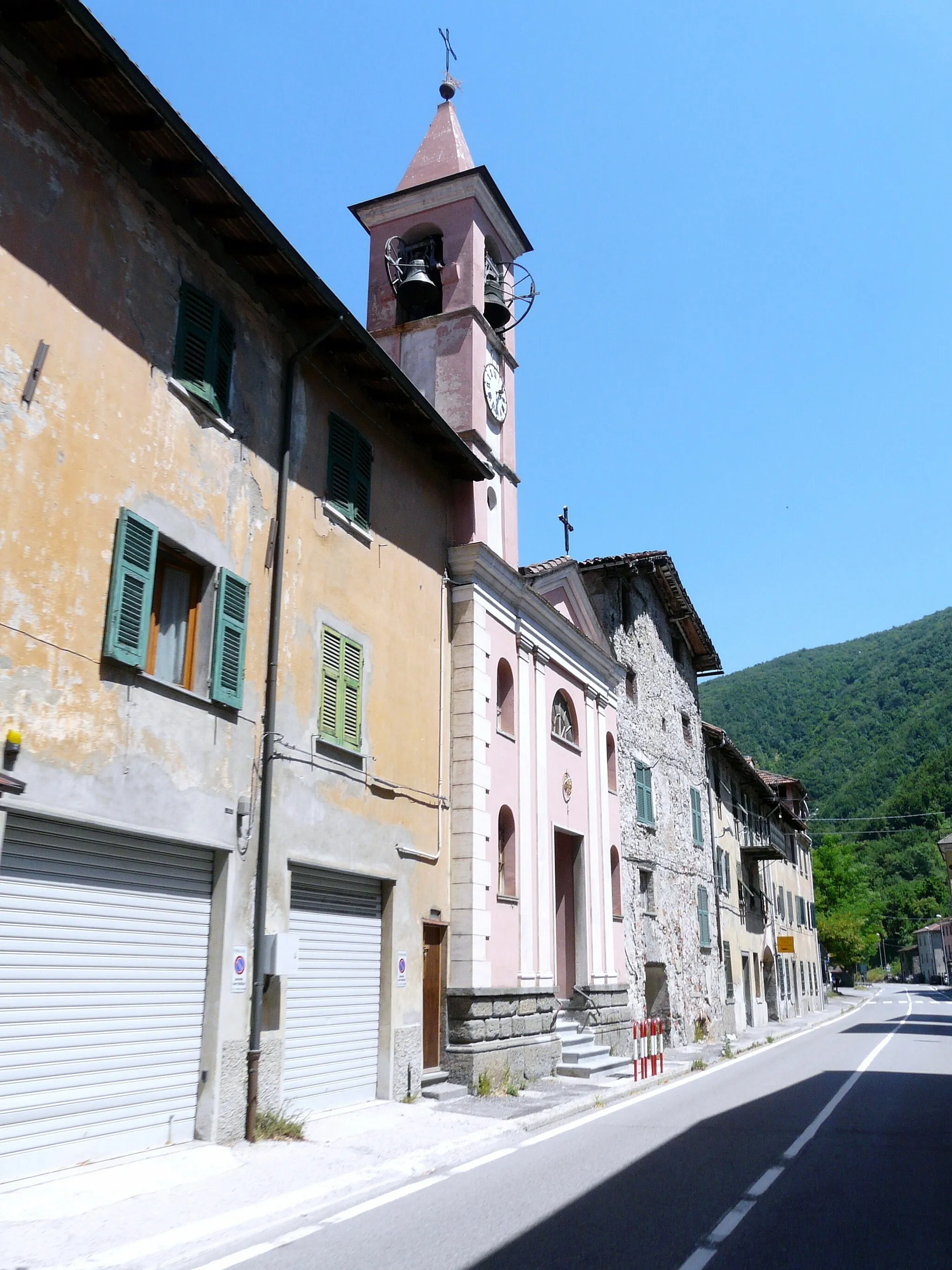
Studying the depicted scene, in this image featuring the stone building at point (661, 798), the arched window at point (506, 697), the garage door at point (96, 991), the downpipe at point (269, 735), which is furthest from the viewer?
the stone building at point (661, 798)

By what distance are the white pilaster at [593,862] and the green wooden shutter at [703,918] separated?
9018 mm

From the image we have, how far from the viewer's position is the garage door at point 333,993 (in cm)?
1155

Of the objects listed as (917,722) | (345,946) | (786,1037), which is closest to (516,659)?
(345,946)

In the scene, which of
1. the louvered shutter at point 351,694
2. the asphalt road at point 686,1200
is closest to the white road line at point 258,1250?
the asphalt road at point 686,1200

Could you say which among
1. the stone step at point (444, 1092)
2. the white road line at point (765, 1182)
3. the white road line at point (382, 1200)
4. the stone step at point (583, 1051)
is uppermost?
the stone step at point (583, 1051)

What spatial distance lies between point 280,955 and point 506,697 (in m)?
7.71

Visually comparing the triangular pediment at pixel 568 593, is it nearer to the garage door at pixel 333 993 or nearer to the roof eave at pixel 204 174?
the roof eave at pixel 204 174

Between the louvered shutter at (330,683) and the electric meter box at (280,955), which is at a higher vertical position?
the louvered shutter at (330,683)

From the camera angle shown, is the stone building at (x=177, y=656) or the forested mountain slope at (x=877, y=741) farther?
the forested mountain slope at (x=877, y=741)

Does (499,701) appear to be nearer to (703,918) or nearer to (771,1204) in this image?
(771,1204)

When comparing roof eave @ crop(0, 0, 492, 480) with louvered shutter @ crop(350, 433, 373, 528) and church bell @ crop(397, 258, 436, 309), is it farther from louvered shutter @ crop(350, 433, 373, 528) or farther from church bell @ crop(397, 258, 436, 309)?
church bell @ crop(397, 258, 436, 309)

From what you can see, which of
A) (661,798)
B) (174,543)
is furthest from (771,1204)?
(661,798)

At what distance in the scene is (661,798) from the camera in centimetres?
2642

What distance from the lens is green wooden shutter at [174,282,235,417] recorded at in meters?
10.4
